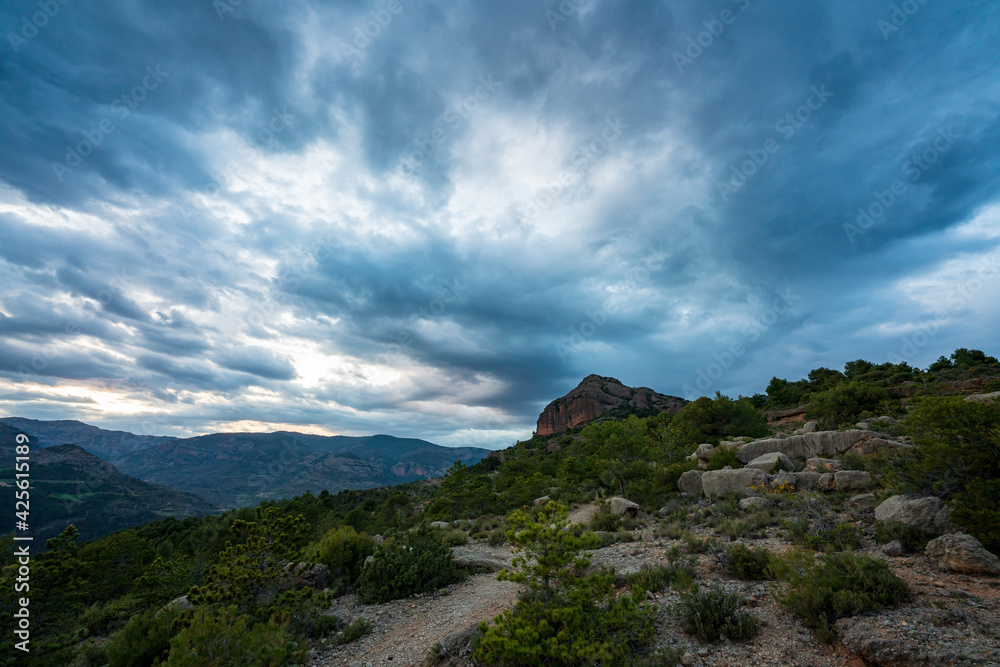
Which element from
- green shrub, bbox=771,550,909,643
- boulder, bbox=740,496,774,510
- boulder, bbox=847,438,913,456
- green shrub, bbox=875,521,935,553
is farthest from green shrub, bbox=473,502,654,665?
boulder, bbox=847,438,913,456

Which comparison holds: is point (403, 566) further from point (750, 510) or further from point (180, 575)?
point (750, 510)

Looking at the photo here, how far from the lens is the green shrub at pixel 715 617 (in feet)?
21.7

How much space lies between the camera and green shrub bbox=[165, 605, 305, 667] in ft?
21.0

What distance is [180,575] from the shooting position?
1476 cm

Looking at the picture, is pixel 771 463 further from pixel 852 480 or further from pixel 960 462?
pixel 960 462

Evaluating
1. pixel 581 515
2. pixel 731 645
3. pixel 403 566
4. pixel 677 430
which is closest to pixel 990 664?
pixel 731 645

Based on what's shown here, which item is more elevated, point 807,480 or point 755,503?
point 807,480

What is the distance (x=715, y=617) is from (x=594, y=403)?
410 ft

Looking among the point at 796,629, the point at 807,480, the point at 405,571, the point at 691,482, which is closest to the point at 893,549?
the point at 796,629

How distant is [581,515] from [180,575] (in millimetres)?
19242

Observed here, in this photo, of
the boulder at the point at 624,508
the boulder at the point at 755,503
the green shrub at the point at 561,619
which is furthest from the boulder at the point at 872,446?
the green shrub at the point at 561,619

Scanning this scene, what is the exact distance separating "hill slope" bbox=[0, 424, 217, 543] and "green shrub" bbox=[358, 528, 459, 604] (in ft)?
429

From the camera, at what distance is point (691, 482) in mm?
20203

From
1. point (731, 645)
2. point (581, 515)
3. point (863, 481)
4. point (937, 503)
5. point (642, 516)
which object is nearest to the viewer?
point (731, 645)
